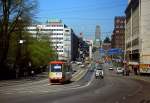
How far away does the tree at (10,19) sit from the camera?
73.3 meters

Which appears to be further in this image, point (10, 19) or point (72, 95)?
point (10, 19)

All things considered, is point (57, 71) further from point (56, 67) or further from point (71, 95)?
point (71, 95)

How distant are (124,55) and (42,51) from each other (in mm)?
67608

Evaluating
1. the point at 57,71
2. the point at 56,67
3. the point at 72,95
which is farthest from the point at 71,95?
the point at 56,67

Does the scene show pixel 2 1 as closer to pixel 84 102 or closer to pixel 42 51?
pixel 42 51

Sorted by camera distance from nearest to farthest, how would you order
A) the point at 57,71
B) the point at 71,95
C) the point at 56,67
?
the point at 71,95 < the point at 57,71 < the point at 56,67

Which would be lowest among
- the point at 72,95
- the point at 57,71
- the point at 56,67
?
the point at 72,95

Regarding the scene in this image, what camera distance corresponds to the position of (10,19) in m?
76.0

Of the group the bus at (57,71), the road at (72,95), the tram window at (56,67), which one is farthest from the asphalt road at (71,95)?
the tram window at (56,67)

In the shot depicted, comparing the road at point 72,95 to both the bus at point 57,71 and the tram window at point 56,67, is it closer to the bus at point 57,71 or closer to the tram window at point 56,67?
the bus at point 57,71

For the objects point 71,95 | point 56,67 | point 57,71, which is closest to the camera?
point 71,95

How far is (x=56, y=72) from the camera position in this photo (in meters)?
56.2

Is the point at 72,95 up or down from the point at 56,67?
down

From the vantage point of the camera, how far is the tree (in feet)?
241
